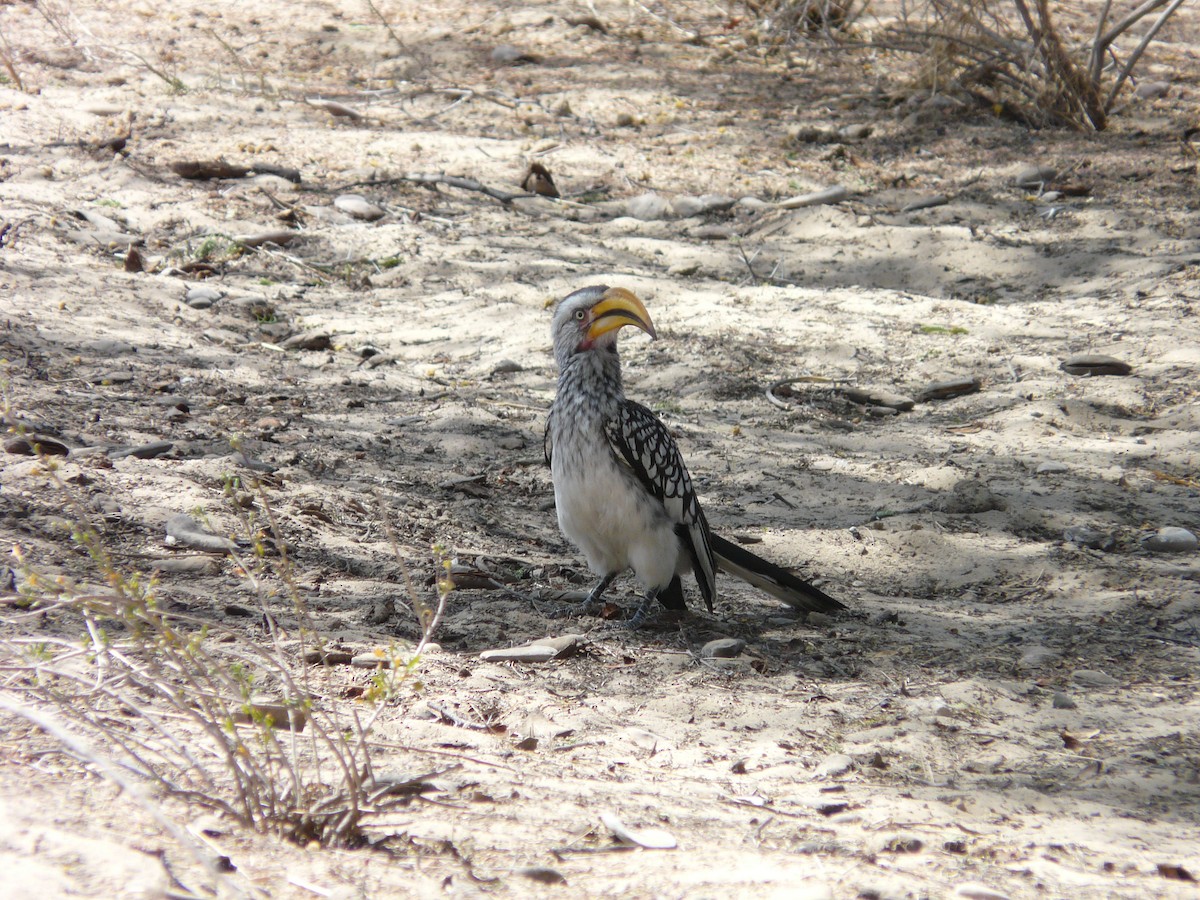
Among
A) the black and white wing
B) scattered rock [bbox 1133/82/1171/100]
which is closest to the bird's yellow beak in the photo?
the black and white wing

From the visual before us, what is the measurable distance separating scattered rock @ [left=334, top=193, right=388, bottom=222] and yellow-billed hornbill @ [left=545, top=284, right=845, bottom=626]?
4149 mm

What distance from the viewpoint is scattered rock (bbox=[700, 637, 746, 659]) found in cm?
404

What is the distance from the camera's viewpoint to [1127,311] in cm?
692

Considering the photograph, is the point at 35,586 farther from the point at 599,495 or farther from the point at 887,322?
the point at 887,322

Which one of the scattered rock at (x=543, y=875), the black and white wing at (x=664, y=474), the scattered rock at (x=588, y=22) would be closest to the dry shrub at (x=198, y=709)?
the scattered rock at (x=543, y=875)

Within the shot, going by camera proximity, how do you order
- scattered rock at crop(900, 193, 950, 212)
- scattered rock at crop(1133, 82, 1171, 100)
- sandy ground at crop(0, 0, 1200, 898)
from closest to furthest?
sandy ground at crop(0, 0, 1200, 898), scattered rock at crop(900, 193, 950, 212), scattered rock at crop(1133, 82, 1171, 100)

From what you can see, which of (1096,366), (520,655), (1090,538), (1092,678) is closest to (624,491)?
(520,655)

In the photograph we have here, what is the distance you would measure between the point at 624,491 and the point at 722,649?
0.73m

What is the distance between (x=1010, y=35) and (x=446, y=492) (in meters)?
6.42

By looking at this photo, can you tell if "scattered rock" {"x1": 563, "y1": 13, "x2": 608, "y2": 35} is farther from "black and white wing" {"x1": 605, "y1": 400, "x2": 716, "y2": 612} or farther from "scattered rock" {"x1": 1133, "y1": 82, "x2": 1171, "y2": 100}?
"black and white wing" {"x1": 605, "y1": 400, "x2": 716, "y2": 612}

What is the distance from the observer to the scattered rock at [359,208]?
26.9 ft

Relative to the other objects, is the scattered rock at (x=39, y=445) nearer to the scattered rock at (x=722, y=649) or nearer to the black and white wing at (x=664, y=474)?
the black and white wing at (x=664, y=474)

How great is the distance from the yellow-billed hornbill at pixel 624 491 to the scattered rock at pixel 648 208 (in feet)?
13.9

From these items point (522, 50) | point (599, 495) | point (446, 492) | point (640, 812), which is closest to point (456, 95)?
point (522, 50)
